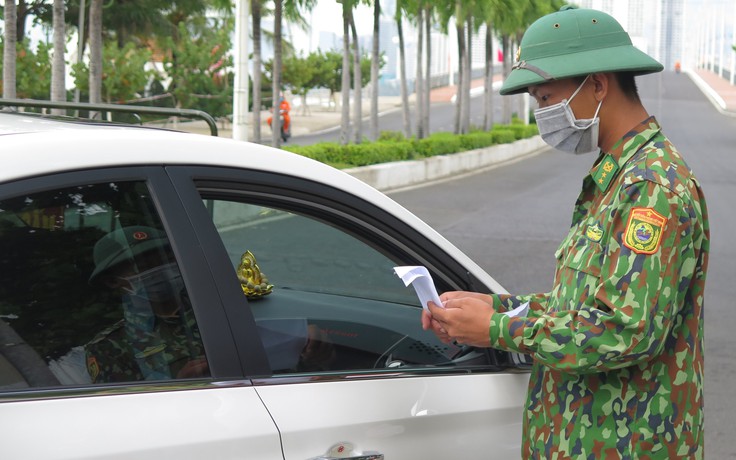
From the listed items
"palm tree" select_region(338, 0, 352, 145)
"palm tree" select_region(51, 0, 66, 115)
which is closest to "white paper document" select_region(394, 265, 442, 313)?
"palm tree" select_region(51, 0, 66, 115)

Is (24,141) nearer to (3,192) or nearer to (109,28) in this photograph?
(3,192)

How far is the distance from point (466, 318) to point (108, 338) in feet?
2.35

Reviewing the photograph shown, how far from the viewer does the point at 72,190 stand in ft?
6.26

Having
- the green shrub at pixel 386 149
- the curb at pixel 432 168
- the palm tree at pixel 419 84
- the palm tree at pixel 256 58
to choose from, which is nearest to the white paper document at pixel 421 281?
the curb at pixel 432 168

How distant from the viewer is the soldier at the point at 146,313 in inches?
79.6

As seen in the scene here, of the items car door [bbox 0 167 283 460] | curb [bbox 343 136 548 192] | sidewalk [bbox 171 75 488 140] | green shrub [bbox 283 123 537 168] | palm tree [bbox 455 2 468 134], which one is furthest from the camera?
sidewalk [bbox 171 75 488 140]

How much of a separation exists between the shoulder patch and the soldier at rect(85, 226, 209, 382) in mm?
851

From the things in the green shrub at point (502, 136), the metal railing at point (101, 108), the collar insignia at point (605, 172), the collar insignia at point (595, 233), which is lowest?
the green shrub at point (502, 136)

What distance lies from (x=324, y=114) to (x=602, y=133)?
165 ft

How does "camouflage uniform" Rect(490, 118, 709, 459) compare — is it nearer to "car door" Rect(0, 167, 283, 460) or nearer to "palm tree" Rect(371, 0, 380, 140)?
"car door" Rect(0, 167, 283, 460)

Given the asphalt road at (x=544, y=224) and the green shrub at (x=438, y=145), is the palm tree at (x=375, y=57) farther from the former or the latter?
the asphalt road at (x=544, y=224)

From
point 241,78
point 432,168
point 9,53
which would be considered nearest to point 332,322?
point 9,53

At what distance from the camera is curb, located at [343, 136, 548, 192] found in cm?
1828

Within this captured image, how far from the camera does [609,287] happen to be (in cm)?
198
